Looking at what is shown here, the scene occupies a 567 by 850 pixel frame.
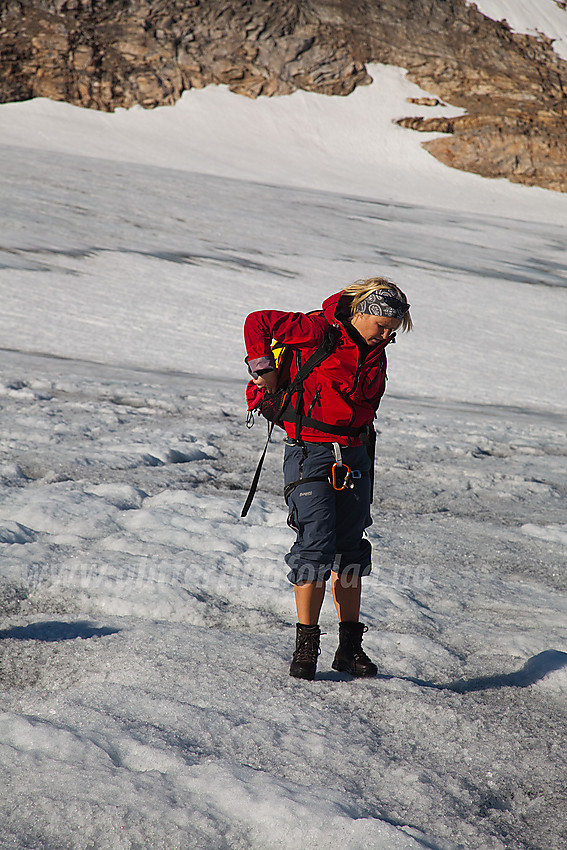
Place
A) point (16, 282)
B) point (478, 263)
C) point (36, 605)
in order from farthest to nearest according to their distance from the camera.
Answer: point (478, 263), point (16, 282), point (36, 605)

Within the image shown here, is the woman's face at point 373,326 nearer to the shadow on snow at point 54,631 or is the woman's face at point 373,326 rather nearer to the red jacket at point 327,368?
the red jacket at point 327,368

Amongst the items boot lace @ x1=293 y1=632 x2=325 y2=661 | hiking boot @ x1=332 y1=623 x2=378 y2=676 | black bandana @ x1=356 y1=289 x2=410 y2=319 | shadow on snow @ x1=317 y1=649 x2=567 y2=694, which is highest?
black bandana @ x1=356 y1=289 x2=410 y2=319

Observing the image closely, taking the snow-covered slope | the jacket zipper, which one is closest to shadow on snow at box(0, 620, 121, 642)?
the snow-covered slope

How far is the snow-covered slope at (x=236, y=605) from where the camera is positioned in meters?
2.06

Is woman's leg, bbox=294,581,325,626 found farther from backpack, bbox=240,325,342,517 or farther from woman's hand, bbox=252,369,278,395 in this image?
woman's hand, bbox=252,369,278,395

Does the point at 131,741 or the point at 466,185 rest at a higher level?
the point at 466,185

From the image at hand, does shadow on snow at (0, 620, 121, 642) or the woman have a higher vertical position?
the woman

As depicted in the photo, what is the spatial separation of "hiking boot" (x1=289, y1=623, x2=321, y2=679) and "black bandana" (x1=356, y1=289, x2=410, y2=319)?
126 centimetres

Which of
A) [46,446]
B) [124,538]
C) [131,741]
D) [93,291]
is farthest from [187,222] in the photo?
[131,741]

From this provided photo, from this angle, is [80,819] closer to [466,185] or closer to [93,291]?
[93,291]

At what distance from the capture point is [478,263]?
20.3m

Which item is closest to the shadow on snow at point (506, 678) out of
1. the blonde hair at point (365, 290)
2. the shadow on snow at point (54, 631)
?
the shadow on snow at point (54, 631)

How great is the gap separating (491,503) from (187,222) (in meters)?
17.0

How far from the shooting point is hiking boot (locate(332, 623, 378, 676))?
2.94 m
